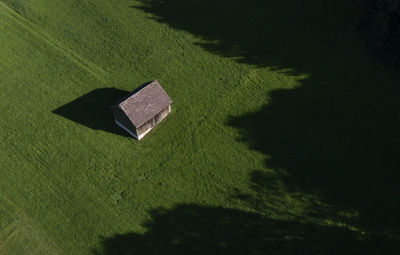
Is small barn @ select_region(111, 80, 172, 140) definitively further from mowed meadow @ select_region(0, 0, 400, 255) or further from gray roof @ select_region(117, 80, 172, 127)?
mowed meadow @ select_region(0, 0, 400, 255)

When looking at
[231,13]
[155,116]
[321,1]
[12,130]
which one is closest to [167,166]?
[155,116]

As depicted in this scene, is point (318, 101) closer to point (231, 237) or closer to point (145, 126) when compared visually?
point (231, 237)

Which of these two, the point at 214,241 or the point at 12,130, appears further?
the point at 12,130

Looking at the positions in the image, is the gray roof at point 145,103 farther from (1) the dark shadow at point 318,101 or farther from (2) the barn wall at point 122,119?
(1) the dark shadow at point 318,101

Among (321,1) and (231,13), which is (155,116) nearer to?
(231,13)

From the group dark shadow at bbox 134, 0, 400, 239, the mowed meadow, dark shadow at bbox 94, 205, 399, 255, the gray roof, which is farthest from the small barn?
dark shadow at bbox 94, 205, 399, 255

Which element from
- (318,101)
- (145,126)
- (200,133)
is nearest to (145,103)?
(145,126)

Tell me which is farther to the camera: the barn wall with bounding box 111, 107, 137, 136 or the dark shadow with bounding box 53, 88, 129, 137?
the dark shadow with bounding box 53, 88, 129, 137
